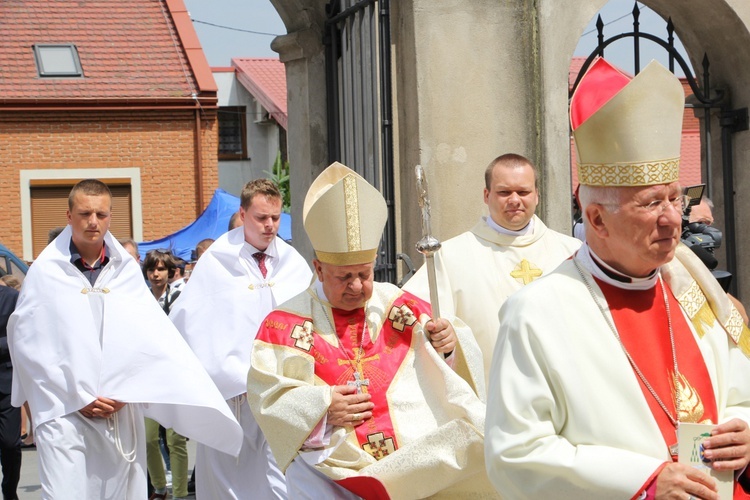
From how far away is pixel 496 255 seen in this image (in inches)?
246

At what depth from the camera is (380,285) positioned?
5273mm

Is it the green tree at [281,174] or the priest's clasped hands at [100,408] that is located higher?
the green tree at [281,174]

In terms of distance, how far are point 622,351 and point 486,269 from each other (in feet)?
9.91

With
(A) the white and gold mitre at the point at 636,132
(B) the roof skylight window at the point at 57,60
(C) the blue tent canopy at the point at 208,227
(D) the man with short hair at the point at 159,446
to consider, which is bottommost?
(D) the man with short hair at the point at 159,446

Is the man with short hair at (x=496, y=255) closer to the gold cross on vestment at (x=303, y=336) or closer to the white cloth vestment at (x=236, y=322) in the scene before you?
the gold cross on vestment at (x=303, y=336)

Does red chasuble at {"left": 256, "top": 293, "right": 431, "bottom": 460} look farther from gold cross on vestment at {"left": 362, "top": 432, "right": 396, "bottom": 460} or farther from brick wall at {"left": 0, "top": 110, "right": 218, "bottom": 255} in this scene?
brick wall at {"left": 0, "top": 110, "right": 218, "bottom": 255}

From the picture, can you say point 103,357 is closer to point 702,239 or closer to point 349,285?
point 349,285

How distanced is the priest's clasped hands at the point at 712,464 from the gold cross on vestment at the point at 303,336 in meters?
2.20

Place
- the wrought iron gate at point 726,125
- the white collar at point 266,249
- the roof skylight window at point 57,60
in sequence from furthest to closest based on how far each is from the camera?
1. the roof skylight window at point 57,60
2. the wrought iron gate at point 726,125
3. the white collar at point 266,249


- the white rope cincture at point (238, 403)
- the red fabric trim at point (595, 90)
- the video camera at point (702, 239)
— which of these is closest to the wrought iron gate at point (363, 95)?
the white rope cincture at point (238, 403)

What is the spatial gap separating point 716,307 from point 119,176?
944 inches

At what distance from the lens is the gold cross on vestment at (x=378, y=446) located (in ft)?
15.9

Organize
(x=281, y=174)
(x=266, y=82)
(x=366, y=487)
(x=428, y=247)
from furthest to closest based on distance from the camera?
(x=266, y=82), (x=281, y=174), (x=428, y=247), (x=366, y=487)

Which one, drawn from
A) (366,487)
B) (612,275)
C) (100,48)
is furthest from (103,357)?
(100,48)
